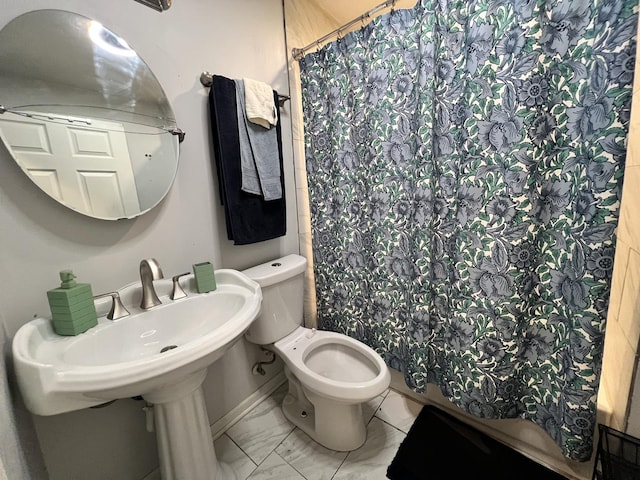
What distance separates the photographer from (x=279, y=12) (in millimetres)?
1341

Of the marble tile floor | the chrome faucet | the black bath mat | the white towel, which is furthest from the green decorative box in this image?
the black bath mat

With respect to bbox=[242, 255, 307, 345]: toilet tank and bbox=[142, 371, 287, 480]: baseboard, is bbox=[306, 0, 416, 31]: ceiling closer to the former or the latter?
bbox=[242, 255, 307, 345]: toilet tank

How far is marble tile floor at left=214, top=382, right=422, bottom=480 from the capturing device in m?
1.09

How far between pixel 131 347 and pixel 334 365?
2.90ft

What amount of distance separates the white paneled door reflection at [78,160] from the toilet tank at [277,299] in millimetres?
583

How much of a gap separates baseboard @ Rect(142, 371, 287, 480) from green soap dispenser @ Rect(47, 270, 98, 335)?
0.78 meters

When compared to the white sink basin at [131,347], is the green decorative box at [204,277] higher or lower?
higher

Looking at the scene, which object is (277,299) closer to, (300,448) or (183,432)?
(183,432)

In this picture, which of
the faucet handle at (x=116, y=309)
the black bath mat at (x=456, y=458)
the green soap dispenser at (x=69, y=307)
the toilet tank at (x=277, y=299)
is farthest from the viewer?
the toilet tank at (x=277, y=299)

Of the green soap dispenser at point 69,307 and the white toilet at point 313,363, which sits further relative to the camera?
the white toilet at point 313,363

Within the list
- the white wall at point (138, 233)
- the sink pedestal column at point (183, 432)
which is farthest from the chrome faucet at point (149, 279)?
the sink pedestal column at point (183, 432)

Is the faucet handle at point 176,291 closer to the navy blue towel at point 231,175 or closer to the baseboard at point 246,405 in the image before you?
the navy blue towel at point 231,175

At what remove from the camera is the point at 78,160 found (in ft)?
2.63

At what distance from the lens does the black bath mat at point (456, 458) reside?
41.4 inches
